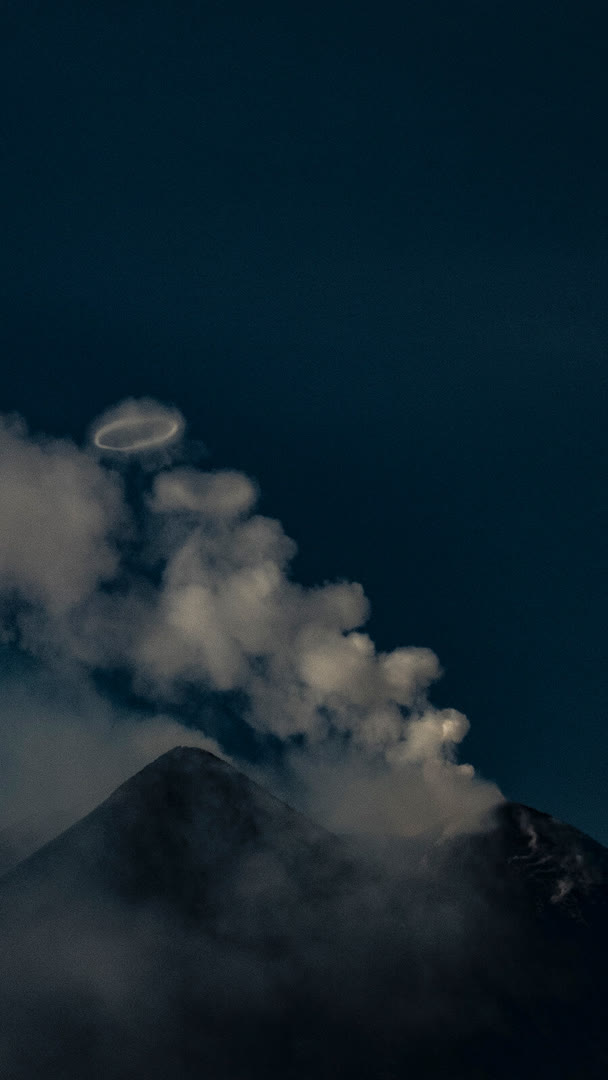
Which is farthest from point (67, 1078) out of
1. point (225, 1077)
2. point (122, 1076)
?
point (225, 1077)

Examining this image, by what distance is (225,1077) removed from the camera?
19762 centimetres

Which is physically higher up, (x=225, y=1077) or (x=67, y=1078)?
(x=225, y=1077)

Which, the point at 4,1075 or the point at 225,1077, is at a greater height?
the point at 225,1077

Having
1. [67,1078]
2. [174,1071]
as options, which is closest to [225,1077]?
[174,1071]

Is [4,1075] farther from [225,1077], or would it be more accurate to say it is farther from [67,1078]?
[225,1077]

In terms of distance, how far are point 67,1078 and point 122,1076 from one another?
10243mm

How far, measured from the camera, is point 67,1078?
186875mm

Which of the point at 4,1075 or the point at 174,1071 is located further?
the point at 174,1071

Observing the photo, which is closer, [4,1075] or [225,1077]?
[4,1075]

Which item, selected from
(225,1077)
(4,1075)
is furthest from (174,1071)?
(4,1075)

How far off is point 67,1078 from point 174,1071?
21.5 metres

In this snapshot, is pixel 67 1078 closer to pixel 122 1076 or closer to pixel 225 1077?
pixel 122 1076

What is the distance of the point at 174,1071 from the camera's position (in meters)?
198

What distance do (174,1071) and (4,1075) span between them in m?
32.2
